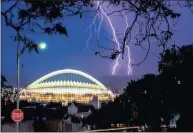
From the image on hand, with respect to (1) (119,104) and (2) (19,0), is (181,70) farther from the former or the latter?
(2) (19,0)

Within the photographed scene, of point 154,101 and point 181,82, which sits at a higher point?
point 181,82

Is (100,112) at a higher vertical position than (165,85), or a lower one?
lower

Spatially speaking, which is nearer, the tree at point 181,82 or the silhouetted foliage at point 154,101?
the tree at point 181,82

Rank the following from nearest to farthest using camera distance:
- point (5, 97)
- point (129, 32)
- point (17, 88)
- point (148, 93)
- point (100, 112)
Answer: point (129, 32) → point (17, 88) → point (5, 97) → point (100, 112) → point (148, 93)

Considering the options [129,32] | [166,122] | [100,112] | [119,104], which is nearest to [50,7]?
[129,32]

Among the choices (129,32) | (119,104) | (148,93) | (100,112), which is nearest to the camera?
(129,32)

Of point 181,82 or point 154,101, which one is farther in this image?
point 154,101

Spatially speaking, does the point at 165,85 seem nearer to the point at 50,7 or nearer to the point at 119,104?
the point at 119,104

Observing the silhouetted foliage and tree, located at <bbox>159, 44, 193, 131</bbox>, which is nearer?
tree, located at <bbox>159, 44, 193, 131</bbox>

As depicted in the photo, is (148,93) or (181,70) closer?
(181,70)
